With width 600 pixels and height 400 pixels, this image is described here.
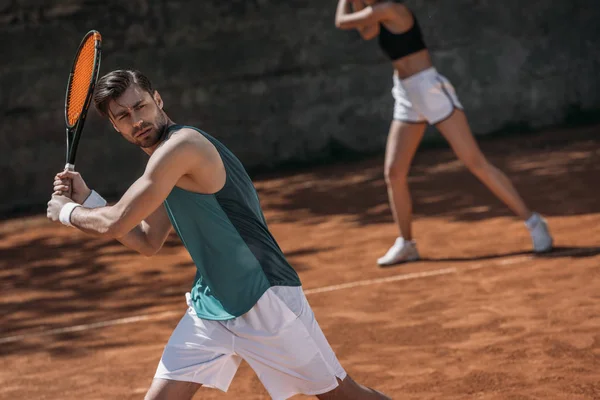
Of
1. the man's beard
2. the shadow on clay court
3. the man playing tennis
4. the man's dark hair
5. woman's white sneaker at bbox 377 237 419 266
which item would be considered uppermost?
the man's dark hair

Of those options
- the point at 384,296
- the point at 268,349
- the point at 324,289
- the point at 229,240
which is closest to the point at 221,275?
the point at 229,240

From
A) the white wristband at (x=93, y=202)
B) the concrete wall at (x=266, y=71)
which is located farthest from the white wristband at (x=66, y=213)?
the concrete wall at (x=266, y=71)

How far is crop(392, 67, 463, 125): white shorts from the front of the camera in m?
7.12

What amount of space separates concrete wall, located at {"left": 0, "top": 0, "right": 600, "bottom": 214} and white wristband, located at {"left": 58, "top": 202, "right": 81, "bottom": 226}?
8257 millimetres

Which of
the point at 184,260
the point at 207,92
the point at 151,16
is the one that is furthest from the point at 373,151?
the point at 184,260

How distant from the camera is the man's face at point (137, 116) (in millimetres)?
3521

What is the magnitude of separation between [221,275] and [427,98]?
3813mm

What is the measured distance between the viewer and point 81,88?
A: 164 inches

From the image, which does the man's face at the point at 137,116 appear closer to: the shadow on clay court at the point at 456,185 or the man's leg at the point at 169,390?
the man's leg at the point at 169,390

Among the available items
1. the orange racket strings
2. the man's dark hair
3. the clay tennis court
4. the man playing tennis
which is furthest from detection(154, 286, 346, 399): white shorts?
the clay tennis court

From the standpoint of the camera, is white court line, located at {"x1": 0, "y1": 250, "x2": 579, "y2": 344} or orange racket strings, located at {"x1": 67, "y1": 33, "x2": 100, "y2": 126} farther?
white court line, located at {"x1": 0, "y1": 250, "x2": 579, "y2": 344}

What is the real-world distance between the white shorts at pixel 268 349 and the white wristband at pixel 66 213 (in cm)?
53

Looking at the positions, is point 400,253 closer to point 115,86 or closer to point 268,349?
point 268,349

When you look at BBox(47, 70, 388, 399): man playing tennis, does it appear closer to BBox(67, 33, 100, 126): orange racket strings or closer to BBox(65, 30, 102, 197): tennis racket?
BBox(65, 30, 102, 197): tennis racket
